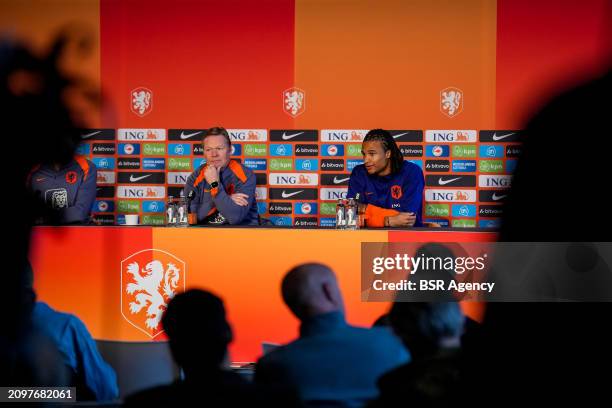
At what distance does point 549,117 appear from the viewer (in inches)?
51.8

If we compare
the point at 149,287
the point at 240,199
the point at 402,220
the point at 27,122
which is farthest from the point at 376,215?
the point at 27,122

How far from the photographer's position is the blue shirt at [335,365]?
1588 millimetres

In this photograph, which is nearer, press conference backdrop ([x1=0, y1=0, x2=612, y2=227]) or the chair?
the chair

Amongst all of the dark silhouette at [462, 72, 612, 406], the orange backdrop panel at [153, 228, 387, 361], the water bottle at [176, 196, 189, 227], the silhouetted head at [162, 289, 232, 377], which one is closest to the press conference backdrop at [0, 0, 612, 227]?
the water bottle at [176, 196, 189, 227]

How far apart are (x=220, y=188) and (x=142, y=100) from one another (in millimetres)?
2074

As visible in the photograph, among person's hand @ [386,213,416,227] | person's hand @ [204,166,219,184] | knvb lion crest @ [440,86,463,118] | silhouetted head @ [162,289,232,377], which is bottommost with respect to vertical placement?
silhouetted head @ [162,289,232,377]

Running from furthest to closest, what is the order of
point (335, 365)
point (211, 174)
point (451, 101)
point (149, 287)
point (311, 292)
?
point (451, 101) → point (211, 174) → point (149, 287) → point (311, 292) → point (335, 365)

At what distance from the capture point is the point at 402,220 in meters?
3.86

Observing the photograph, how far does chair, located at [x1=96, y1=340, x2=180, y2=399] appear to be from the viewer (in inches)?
79.2

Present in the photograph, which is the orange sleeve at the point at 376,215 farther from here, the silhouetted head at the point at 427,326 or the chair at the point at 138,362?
the silhouetted head at the point at 427,326

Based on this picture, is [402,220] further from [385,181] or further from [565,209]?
[565,209]

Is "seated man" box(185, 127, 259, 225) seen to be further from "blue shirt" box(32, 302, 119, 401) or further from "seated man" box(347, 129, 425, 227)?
"blue shirt" box(32, 302, 119, 401)

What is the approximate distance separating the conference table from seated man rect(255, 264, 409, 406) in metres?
1.56

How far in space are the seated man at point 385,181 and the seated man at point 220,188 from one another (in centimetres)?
68
